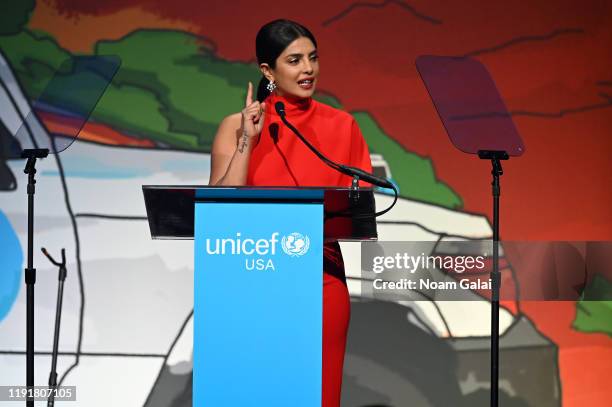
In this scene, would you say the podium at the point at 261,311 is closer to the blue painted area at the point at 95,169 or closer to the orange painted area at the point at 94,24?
the blue painted area at the point at 95,169

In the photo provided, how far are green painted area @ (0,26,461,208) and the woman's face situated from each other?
5.57 feet

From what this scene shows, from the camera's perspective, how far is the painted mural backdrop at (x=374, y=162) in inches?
169

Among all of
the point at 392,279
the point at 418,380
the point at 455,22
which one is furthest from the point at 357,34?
the point at 418,380

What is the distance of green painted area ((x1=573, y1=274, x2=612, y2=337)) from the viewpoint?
4.34m

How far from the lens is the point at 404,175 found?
4.32 meters

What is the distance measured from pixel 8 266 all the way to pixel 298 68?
2.43 meters

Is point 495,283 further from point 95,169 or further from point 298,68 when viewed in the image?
point 95,169

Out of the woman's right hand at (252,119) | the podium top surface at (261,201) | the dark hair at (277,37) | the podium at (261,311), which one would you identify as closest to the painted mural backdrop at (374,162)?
the dark hair at (277,37)

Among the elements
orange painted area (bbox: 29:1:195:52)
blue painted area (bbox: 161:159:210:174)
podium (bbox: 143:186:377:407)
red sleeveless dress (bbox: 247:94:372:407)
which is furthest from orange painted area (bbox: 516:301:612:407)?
podium (bbox: 143:186:377:407)

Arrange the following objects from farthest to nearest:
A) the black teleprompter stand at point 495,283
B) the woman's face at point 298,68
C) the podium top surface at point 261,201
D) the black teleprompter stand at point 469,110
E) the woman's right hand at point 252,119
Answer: the black teleprompter stand at point 469,110, the black teleprompter stand at point 495,283, the woman's face at point 298,68, the woman's right hand at point 252,119, the podium top surface at point 261,201

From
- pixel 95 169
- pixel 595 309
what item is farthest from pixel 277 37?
pixel 595 309

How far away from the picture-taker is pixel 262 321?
1.99 meters

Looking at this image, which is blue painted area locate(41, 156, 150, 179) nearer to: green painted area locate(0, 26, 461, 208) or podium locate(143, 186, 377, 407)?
green painted area locate(0, 26, 461, 208)

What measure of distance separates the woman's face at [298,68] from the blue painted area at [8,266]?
7.57 ft
